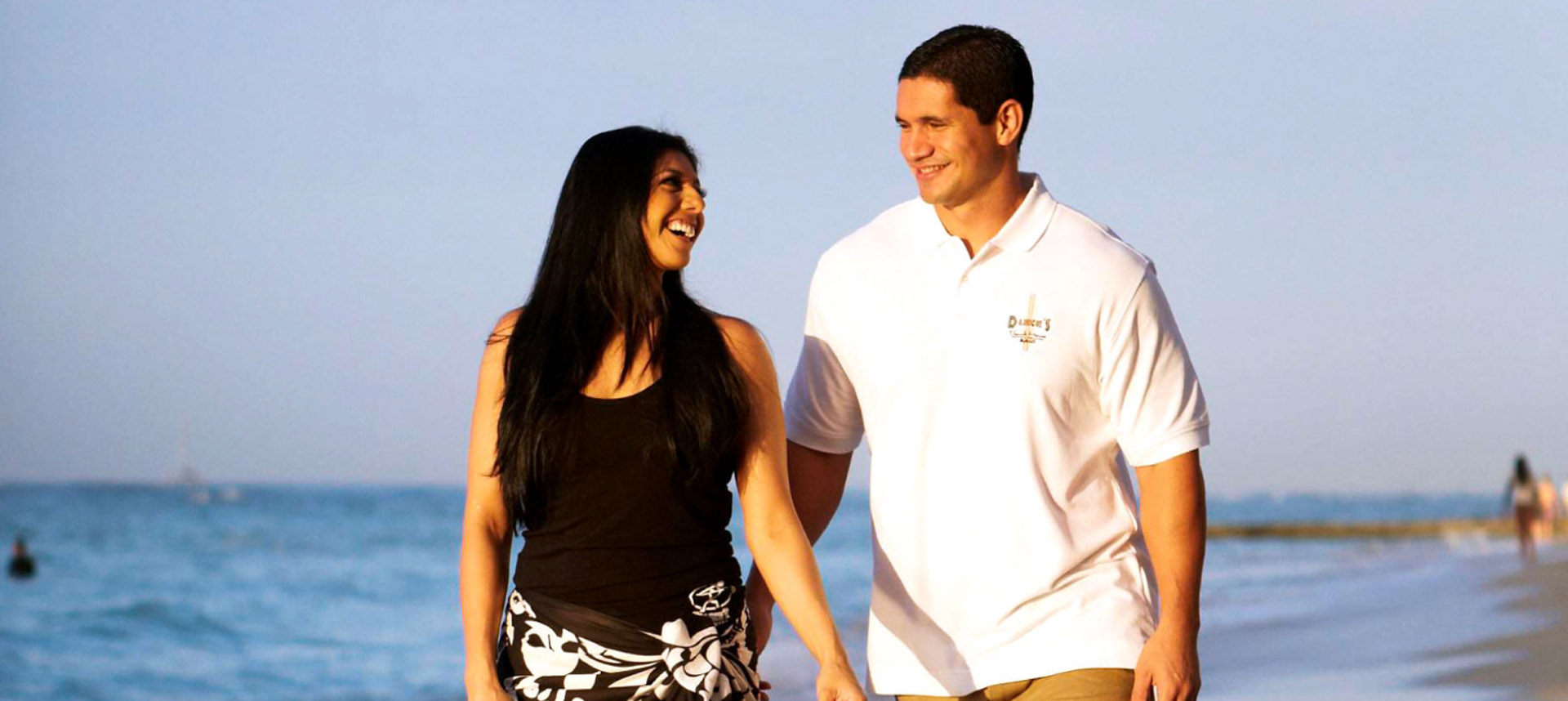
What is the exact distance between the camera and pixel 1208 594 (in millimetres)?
22062

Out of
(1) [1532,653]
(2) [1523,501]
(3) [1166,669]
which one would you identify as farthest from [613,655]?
(2) [1523,501]

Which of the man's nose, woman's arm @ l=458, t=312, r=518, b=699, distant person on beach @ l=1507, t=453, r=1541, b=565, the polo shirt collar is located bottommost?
distant person on beach @ l=1507, t=453, r=1541, b=565

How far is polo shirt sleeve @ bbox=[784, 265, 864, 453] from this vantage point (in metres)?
4.05

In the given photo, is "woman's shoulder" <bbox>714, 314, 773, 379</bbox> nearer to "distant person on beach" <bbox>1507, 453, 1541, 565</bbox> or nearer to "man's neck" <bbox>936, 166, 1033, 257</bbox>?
"man's neck" <bbox>936, 166, 1033, 257</bbox>

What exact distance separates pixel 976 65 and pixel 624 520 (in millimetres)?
1222

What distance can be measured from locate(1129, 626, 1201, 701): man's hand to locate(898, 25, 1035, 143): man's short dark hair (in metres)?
1.12

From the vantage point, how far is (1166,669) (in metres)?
3.57

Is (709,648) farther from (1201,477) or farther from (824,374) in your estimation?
(1201,477)

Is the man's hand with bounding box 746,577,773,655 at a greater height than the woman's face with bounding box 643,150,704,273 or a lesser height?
lesser

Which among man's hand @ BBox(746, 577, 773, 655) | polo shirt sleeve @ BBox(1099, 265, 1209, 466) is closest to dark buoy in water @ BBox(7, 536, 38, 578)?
man's hand @ BBox(746, 577, 773, 655)

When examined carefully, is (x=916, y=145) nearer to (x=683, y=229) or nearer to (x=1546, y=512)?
(x=683, y=229)

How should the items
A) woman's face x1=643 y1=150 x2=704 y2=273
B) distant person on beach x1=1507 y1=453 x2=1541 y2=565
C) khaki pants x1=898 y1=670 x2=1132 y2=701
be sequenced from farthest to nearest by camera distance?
distant person on beach x1=1507 y1=453 x2=1541 y2=565
khaki pants x1=898 y1=670 x2=1132 y2=701
woman's face x1=643 y1=150 x2=704 y2=273

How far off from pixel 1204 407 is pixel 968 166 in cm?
70

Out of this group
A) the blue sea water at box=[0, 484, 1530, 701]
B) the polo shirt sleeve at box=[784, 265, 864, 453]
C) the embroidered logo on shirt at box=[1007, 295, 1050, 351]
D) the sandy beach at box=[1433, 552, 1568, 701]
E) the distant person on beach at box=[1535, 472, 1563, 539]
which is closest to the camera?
the embroidered logo on shirt at box=[1007, 295, 1050, 351]
